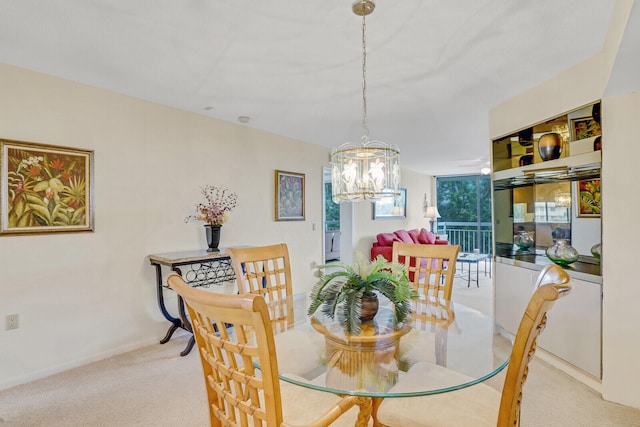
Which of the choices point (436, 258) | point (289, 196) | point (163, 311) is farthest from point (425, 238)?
point (163, 311)

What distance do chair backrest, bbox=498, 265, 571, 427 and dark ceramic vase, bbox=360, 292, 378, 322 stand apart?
66cm

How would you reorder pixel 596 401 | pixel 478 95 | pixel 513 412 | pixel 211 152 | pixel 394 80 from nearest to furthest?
pixel 513 412 < pixel 596 401 < pixel 394 80 < pixel 478 95 < pixel 211 152

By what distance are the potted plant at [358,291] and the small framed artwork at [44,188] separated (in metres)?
2.31

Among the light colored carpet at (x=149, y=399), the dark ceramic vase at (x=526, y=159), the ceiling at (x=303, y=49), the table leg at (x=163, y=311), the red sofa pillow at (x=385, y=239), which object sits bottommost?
the light colored carpet at (x=149, y=399)

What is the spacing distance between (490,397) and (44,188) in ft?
10.5

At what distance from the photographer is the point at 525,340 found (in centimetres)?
98

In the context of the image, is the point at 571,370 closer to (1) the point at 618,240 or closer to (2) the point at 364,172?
(1) the point at 618,240

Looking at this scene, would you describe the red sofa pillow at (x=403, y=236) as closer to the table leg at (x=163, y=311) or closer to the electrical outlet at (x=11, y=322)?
the table leg at (x=163, y=311)

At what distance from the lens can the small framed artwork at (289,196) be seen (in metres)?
4.49

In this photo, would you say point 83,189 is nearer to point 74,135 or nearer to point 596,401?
point 74,135

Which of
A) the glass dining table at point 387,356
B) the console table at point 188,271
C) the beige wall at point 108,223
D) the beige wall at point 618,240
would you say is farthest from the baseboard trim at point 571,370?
the beige wall at point 108,223

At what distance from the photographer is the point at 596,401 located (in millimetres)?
2197

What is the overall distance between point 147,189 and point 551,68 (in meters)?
3.52

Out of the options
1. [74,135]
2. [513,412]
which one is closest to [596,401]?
[513,412]
